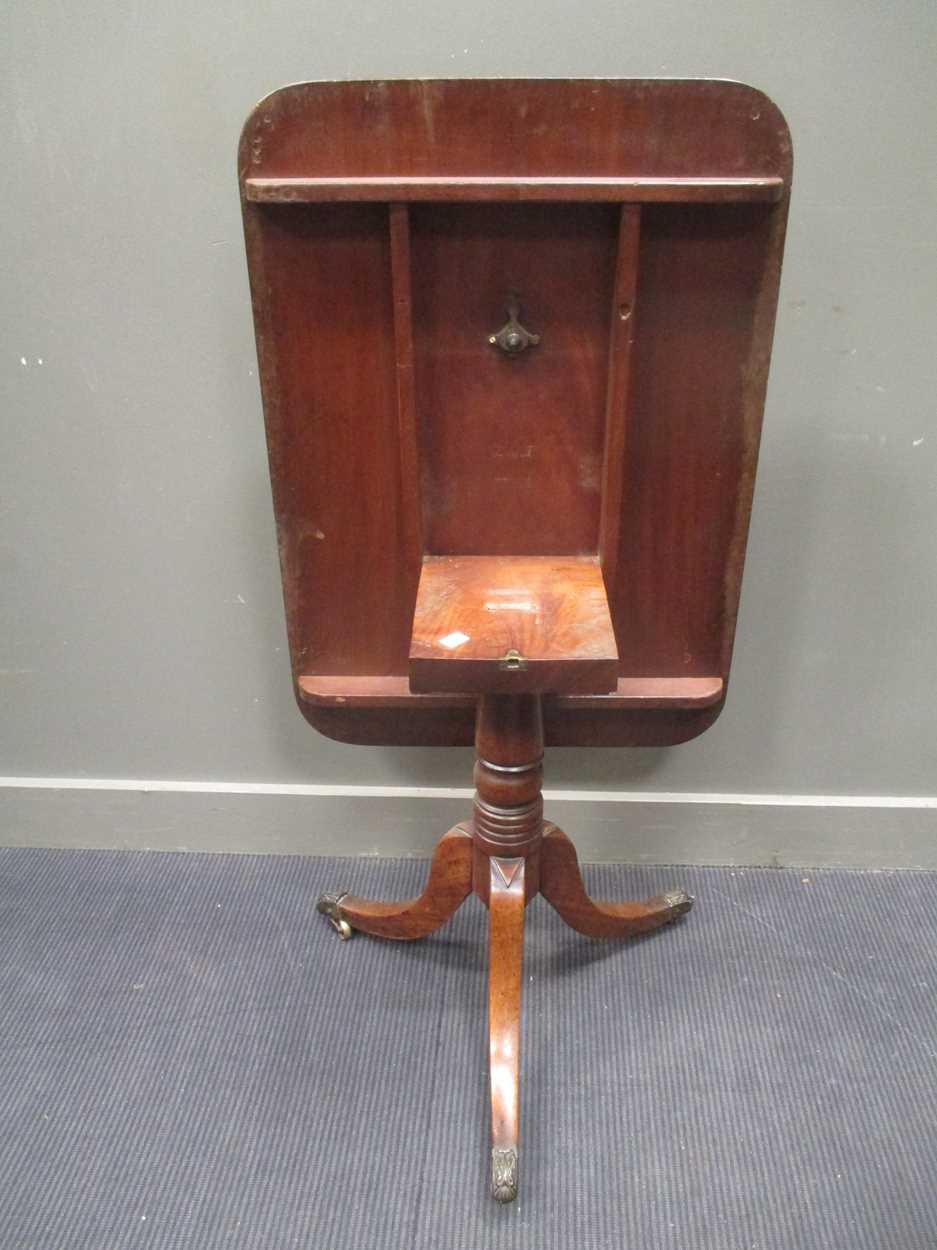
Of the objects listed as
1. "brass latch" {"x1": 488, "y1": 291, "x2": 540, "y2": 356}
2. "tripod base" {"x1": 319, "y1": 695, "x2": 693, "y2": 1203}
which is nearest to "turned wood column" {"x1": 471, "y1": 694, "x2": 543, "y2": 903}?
"tripod base" {"x1": 319, "y1": 695, "x2": 693, "y2": 1203}

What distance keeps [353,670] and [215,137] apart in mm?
750

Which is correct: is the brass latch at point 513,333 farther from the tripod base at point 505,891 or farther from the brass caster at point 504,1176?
the brass caster at point 504,1176

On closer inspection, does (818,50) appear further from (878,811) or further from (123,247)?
(878,811)

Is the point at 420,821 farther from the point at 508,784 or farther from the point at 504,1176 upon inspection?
the point at 504,1176

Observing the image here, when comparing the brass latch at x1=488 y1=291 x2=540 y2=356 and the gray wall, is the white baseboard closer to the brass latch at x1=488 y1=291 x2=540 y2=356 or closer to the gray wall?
the gray wall

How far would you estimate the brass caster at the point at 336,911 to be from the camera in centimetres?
162

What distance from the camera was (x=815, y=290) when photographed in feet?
4.38

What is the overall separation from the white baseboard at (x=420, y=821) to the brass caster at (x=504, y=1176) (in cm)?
62

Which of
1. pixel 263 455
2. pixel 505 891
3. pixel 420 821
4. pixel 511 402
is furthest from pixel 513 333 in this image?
pixel 420 821

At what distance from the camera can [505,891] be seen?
4.54 ft

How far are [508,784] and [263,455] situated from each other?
0.64 metres

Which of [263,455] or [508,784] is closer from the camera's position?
[508,784]

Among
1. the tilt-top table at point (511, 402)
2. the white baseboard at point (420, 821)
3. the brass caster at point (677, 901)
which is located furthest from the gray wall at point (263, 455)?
the tilt-top table at point (511, 402)

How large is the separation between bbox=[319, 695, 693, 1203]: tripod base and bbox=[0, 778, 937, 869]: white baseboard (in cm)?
19
